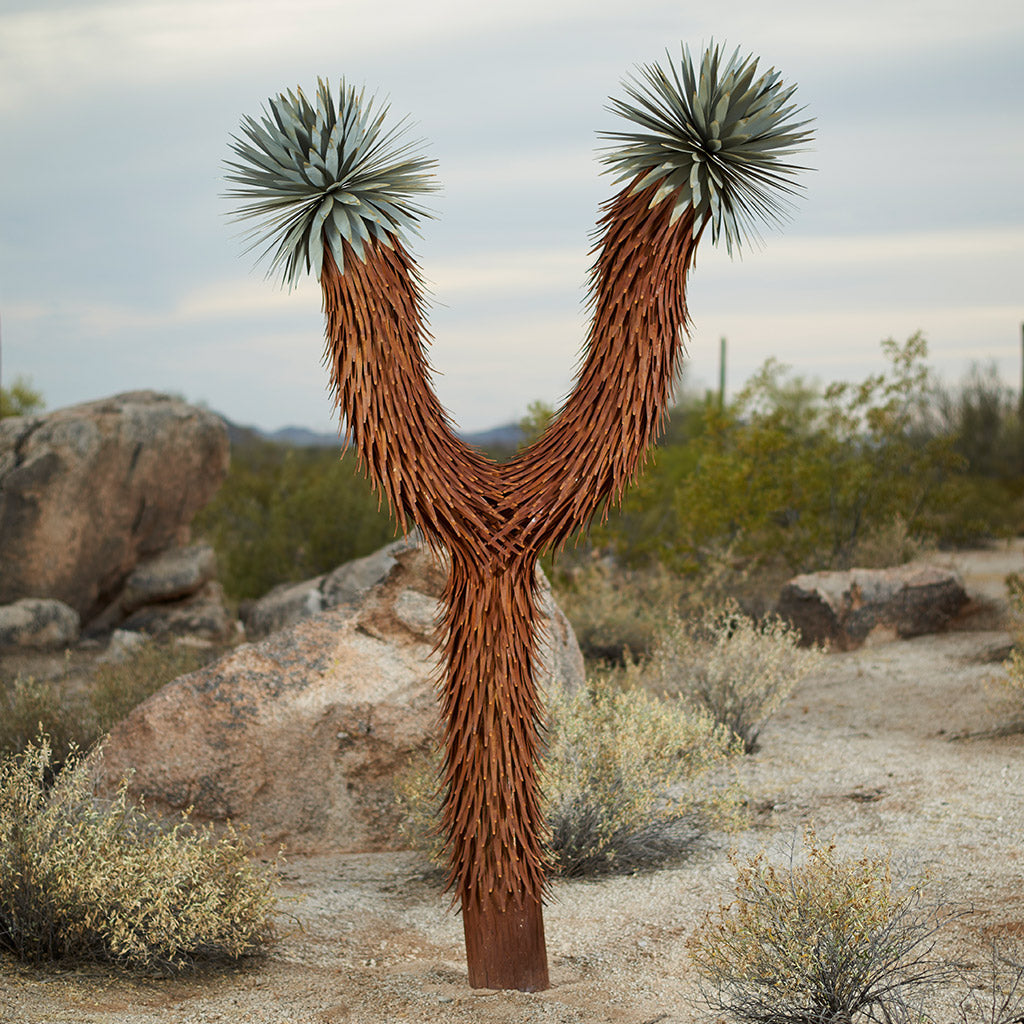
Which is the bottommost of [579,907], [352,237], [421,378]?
[579,907]

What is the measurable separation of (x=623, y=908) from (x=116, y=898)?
2.29 m

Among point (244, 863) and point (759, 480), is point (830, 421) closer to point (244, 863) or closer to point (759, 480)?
point (759, 480)

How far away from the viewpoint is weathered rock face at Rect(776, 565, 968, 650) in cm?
1150

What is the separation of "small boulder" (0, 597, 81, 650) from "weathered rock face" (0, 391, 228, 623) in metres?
0.43

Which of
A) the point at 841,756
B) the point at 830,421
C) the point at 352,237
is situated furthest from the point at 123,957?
the point at 830,421

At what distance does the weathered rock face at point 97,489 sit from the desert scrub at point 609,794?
29.6 ft

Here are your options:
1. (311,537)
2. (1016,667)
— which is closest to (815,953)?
(1016,667)

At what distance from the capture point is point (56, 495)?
44.8 ft

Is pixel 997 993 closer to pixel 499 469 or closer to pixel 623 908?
pixel 623 908

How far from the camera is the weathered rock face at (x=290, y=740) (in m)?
6.22

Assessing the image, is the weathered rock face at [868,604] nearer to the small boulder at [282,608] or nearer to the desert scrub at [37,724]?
the small boulder at [282,608]

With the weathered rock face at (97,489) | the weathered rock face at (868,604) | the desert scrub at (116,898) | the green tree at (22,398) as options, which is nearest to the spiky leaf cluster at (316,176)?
the desert scrub at (116,898)

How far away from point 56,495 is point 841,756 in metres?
9.90

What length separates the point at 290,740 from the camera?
6254mm
